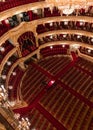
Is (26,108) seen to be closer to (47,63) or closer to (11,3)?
(47,63)

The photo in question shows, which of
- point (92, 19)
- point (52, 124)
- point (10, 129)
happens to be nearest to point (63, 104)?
point (52, 124)

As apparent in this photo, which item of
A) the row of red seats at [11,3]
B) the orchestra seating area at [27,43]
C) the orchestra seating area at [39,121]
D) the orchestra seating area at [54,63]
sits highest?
the row of red seats at [11,3]

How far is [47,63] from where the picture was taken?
36031 mm

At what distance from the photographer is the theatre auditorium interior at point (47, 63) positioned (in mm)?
26203

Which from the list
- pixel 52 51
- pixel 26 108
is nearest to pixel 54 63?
pixel 52 51

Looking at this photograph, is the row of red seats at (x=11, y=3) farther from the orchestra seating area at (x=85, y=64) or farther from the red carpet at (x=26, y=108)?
the orchestra seating area at (x=85, y=64)

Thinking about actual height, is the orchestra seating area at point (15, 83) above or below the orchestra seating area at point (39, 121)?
above

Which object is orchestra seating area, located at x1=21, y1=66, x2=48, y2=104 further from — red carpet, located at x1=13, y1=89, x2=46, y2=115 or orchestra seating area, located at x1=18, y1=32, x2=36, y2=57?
orchestra seating area, located at x1=18, y1=32, x2=36, y2=57

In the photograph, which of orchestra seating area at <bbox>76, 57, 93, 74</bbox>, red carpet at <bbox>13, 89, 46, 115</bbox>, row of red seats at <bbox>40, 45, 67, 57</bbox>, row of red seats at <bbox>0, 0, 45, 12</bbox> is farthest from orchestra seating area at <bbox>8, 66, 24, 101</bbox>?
row of red seats at <bbox>0, 0, 45, 12</bbox>

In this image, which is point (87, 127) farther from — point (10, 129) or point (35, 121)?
point (10, 129)

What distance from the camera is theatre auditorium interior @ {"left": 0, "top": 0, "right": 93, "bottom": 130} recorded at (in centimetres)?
2620

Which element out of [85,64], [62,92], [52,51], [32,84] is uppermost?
[52,51]

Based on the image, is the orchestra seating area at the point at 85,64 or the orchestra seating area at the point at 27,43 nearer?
the orchestra seating area at the point at 27,43

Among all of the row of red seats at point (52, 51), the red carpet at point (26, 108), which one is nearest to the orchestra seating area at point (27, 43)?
the row of red seats at point (52, 51)
